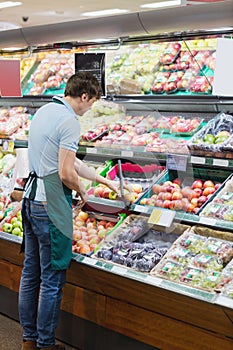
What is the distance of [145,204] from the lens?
3.24 m

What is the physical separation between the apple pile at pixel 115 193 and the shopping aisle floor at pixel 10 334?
3.42 feet

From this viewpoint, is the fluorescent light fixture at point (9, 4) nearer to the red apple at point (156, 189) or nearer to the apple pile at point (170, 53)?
the apple pile at point (170, 53)

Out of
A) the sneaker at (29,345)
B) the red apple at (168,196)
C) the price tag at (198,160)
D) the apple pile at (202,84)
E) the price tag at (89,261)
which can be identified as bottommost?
the sneaker at (29,345)

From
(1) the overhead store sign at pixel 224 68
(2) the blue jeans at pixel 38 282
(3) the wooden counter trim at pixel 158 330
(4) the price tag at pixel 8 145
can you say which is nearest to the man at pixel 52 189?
(2) the blue jeans at pixel 38 282

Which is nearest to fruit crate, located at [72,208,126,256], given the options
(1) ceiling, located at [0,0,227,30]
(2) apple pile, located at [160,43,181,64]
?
(2) apple pile, located at [160,43,181,64]

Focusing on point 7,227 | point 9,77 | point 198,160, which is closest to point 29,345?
point 7,227

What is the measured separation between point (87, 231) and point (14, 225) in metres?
0.63

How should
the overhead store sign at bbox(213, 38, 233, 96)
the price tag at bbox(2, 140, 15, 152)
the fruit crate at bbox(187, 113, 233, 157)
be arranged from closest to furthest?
1. the overhead store sign at bbox(213, 38, 233, 96)
2. the fruit crate at bbox(187, 113, 233, 157)
3. the price tag at bbox(2, 140, 15, 152)

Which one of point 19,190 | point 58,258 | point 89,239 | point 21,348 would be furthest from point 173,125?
point 21,348

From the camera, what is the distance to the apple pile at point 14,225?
3.69 meters

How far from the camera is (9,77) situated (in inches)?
147

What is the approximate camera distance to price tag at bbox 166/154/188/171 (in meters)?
3.21

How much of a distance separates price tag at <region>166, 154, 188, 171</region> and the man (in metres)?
0.64

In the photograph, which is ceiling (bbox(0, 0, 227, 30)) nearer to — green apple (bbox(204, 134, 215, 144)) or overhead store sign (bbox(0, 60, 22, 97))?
overhead store sign (bbox(0, 60, 22, 97))
